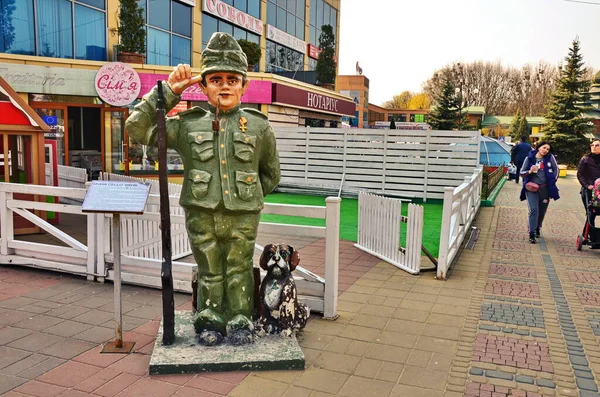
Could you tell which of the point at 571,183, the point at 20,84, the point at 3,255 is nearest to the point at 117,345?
the point at 3,255

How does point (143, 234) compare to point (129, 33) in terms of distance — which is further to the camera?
point (129, 33)

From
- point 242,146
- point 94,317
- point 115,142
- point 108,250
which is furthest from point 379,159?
point 242,146

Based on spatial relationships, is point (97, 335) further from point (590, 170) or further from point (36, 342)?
point (590, 170)

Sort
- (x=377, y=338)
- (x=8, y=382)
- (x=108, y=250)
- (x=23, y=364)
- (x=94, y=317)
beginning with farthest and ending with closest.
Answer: (x=108, y=250), (x=94, y=317), (x=377, y=338), (x=23, y=364), (x=8, y=382)

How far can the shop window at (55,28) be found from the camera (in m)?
13.7

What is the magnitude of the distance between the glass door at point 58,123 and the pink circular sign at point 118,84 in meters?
1.12

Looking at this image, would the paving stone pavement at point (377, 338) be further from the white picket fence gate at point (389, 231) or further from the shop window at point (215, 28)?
the shop window at point (215, 28)

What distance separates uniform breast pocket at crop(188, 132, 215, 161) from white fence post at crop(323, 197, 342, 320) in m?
1.40

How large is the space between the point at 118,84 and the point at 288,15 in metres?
13.4

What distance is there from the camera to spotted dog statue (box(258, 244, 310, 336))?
177 inches

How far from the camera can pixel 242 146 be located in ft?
14.0

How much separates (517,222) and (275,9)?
15.8 metres

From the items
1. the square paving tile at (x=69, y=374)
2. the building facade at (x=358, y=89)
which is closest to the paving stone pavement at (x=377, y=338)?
the square paving tile at (x=69, y=374)

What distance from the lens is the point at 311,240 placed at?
9219mm
